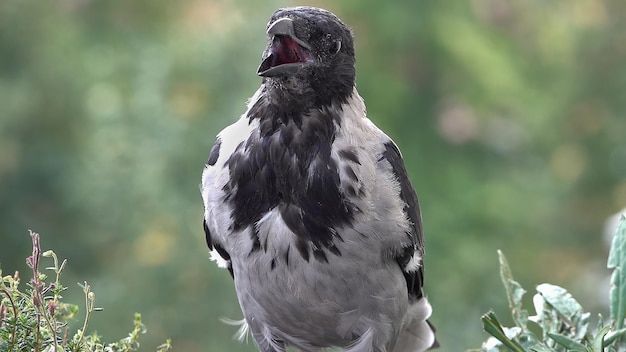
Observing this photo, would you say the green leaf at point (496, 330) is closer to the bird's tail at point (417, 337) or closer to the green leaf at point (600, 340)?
the green leaf at point (600, 340)

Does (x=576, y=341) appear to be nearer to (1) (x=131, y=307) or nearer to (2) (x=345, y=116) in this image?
(2) (x=345, y=116)

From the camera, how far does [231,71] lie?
7.54m

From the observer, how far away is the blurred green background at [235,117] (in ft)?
23.4

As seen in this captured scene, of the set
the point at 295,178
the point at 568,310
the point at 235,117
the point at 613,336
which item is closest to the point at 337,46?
the point at 295,178

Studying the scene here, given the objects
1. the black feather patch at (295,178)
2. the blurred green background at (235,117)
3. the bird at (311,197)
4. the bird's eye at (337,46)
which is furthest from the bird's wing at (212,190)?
the blurred green background at (235,117)

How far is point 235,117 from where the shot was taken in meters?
7.16

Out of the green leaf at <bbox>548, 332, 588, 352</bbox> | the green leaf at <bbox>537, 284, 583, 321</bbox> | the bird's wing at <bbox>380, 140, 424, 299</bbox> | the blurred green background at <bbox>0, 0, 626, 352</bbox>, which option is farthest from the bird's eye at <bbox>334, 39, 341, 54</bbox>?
the blurred green background at <bbox>0, 0, 626, 352</bbox>

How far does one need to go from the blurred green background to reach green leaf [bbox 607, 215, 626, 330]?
12.6 feet

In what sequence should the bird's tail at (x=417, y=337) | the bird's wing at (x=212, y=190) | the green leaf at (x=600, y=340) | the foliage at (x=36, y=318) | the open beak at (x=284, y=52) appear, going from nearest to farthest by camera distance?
the foliage at (x=36, y=318) → the green leaf at (x=600, y=340) → the open beak at (x=284, y=52) → the bird's wing at (x=212, y=190) → the bird's tail at (x=417, y=337)

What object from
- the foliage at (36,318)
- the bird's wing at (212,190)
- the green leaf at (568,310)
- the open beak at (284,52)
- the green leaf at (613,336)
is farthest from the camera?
the bird's wing at (212,190)

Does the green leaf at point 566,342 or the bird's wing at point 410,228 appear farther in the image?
the bird's wing at point 410,228

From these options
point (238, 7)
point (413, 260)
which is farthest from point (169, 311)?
point (413, 260)

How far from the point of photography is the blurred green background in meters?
7.14

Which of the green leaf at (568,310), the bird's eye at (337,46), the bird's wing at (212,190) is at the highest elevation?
the bird's eye at (337,46)
